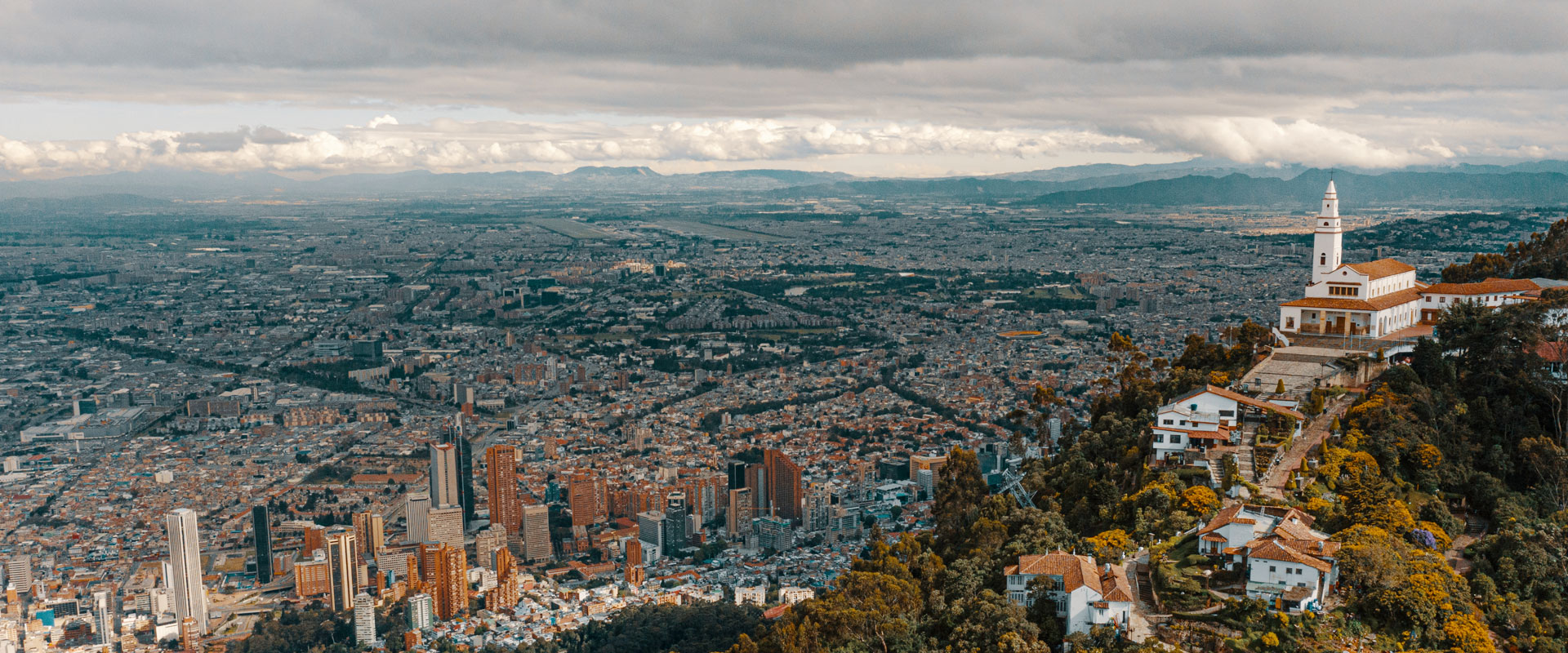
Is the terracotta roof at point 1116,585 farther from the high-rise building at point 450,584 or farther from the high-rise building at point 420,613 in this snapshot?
the high-rise building at point 450,584

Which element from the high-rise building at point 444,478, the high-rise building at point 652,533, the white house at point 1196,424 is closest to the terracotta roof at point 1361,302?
the white house at point 1196,424

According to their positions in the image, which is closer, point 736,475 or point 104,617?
point 104,617

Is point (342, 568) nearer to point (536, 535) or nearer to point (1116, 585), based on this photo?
point (536, 535)

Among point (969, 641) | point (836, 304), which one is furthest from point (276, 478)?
point (836, 304)

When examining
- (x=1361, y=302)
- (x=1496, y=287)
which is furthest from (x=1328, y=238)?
(x=1496, y=287)

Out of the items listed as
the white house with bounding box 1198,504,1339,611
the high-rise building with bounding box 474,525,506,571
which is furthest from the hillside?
the high-rise building with bounding box 474,525,506,571

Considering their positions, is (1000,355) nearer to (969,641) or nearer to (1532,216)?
(969,641)
